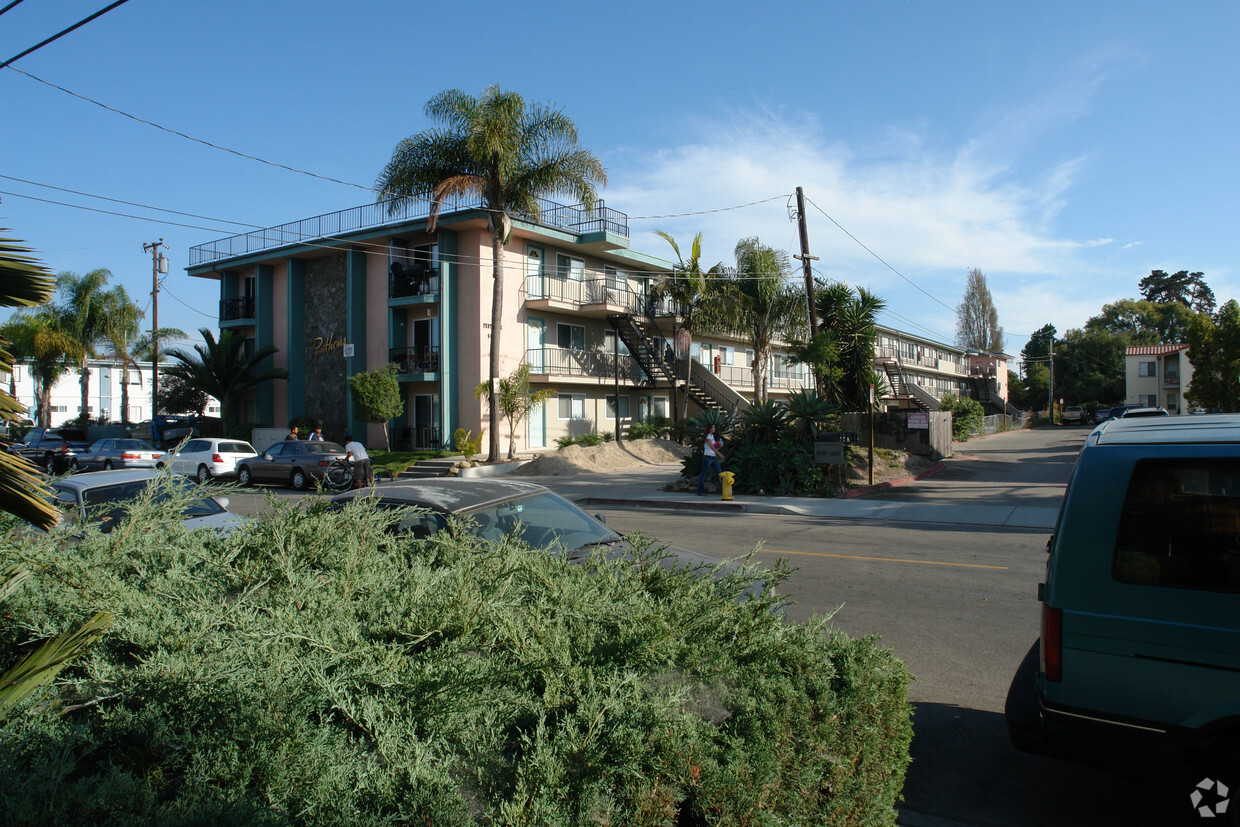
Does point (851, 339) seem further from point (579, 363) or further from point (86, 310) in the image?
point (86, 310)

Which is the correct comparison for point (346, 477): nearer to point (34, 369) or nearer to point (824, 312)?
point (824, 312)

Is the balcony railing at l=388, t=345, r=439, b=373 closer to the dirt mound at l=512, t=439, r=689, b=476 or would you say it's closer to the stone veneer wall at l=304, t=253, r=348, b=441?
the stone veneer wall at l=304, t=253, r=348, b=441

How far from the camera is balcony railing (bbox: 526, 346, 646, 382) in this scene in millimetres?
31036

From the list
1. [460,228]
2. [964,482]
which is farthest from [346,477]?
[964,482]

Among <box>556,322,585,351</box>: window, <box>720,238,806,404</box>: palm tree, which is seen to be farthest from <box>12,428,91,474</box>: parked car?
<box>720,238,806,404</box>: palm tree

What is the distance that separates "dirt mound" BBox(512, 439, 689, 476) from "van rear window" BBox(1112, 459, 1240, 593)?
22944 millimetres

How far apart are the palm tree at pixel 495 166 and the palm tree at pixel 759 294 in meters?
8.13

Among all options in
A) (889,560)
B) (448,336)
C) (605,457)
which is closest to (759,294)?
(605,457)

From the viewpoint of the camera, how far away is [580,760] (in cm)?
221

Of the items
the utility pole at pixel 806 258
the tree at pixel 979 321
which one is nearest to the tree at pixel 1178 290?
the tree at pixel 979 321

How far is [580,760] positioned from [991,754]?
10.8ft

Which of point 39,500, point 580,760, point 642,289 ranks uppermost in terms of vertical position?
point 642,289

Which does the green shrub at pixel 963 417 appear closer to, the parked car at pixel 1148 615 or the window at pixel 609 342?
the window at pixel 609 342

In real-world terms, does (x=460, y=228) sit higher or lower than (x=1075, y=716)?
higher
